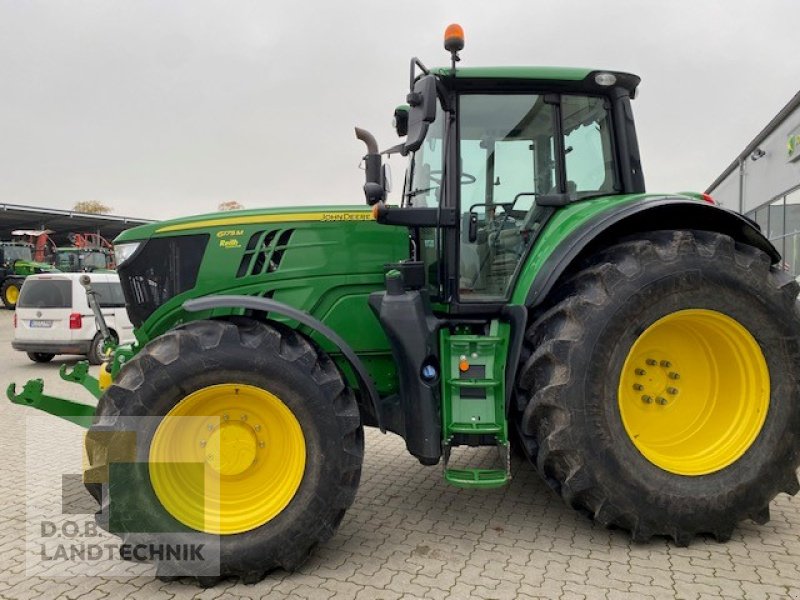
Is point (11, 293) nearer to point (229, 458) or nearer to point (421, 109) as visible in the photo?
point (229, 458)

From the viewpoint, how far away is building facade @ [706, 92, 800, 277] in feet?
47.3

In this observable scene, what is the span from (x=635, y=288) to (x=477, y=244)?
0.92 metres

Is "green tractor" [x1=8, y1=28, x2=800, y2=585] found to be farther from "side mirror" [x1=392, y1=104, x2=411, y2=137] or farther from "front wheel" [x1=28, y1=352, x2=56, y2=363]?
"front wheel" [x1=28, y1=352, x2=56, y2=363]

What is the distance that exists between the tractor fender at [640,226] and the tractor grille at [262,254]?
4.79 ft

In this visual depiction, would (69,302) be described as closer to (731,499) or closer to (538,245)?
(538,245)

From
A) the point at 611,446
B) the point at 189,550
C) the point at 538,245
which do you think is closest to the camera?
the point at 189,550

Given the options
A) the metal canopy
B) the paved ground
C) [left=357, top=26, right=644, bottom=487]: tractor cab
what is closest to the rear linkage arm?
the paved ground

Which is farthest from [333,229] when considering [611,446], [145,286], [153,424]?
[611,446]

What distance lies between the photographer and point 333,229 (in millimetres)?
3646

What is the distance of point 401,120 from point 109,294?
29.6 ft

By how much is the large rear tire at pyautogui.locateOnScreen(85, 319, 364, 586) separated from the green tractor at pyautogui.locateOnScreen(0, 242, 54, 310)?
81.6 ft

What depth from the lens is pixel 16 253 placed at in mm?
25656

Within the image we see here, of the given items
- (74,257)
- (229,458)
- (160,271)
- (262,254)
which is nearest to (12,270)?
(74,257)

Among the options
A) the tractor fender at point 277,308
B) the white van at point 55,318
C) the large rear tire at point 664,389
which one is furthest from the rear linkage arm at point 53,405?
the white van at point 55,318
